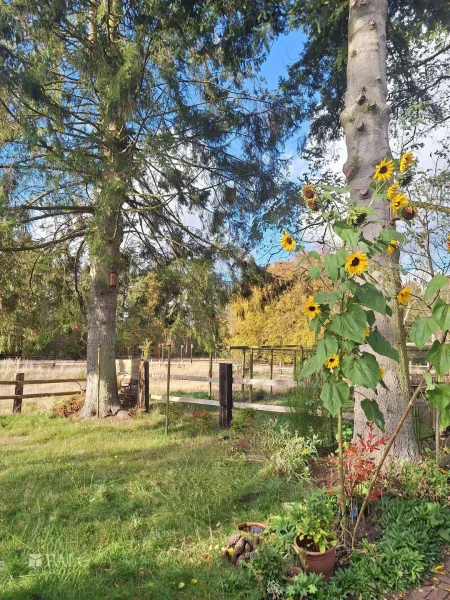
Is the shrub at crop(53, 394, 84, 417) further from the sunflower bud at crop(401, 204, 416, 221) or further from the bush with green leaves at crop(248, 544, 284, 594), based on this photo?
the sunflower bud at crop(401, 204, 416, 221)

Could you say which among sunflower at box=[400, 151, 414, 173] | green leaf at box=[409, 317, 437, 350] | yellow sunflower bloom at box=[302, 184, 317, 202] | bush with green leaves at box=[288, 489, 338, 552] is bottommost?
bush with green leaves at box=[288, 489, 338, 552]

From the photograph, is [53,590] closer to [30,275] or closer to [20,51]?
[20,51]

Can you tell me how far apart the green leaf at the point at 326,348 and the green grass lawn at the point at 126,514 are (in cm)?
118

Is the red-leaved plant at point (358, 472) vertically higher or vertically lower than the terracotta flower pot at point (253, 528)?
higher

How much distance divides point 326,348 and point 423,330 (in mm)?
438

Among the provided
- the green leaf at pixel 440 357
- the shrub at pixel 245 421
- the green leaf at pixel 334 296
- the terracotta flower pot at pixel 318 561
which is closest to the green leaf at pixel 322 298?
the green leaf at pixel 334 296

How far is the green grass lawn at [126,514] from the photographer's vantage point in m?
2.12

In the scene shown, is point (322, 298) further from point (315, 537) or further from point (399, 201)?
point (315, 537)

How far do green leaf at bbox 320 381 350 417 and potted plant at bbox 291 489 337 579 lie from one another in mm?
615

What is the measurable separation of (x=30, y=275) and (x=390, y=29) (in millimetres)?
7206

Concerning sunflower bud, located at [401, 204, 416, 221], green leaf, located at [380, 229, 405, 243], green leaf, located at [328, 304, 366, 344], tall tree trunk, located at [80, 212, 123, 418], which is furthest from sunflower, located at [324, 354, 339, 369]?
tall tree trunk, located at [80, 212, 123, 418]

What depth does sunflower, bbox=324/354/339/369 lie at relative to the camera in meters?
2.04

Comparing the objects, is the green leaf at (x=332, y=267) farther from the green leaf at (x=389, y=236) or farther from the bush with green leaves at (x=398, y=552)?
the bush with green leaves at (x=398, y=552)

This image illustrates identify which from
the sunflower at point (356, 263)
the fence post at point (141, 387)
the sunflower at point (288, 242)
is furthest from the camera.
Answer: the fence post at point (141, 387)
